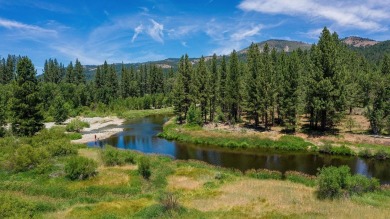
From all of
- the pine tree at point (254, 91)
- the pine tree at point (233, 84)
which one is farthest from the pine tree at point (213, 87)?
the pine tree at point (254, 91)

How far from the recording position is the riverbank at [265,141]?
44438mm

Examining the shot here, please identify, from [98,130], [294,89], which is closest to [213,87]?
[294,89]

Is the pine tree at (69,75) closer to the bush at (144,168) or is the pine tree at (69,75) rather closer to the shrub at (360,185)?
the bush at (144,168)

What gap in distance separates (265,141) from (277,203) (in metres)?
31.2

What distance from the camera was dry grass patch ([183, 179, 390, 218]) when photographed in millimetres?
18812

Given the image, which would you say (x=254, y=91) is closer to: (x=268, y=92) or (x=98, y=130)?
(x=268, y=92)

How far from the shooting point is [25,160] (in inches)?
1256

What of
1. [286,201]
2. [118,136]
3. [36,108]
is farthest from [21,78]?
[286,201]

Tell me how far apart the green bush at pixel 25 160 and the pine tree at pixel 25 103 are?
18.0 m

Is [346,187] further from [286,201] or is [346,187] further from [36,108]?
[36,108]

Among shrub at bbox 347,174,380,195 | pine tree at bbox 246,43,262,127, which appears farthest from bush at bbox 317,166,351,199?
pine tree at bbox 246,43,262,127

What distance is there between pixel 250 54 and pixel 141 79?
85.1 metres

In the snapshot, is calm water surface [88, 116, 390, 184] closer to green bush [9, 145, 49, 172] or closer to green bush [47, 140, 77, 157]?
green bush [47, 140, 77, 157]

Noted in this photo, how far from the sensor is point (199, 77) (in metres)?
72.4
